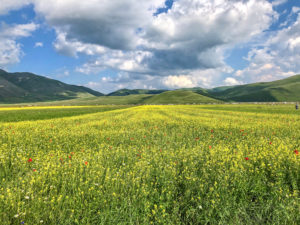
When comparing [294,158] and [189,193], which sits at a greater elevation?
[294,158]

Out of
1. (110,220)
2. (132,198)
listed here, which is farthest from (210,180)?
(110,220)

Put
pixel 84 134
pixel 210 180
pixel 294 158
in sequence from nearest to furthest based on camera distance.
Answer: pixel 210 180 → pixel 294 158 → pixel 84 134

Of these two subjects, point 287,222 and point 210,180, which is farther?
point 210,180

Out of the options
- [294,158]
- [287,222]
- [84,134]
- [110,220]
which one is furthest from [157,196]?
[84,134]

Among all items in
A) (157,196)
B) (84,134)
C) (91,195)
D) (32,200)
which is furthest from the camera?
(84,134)

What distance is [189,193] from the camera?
4.68 meters

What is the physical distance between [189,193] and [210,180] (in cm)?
99

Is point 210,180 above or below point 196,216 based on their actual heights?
above

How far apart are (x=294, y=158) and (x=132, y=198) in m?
5.99

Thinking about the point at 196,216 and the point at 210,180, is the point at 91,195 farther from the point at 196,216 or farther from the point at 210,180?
the point at 210,180

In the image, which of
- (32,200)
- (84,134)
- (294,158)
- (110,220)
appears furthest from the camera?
(84,134)

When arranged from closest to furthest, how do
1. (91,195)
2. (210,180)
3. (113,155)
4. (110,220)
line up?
(110,220) → (91,195) → (210,180) → (113,155)

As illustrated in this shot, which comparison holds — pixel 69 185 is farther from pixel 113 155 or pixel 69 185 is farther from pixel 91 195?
pixel 113 155

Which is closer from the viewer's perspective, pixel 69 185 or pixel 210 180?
pixel 69 185
